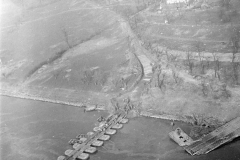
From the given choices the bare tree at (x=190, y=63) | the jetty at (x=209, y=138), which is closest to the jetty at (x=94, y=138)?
the jetty at (x=209, y=138)

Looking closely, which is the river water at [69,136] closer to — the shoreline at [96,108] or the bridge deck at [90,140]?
the shoreline at [96,108]

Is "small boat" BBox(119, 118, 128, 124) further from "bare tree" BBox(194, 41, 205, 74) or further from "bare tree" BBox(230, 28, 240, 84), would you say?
"bare tree" BBox(230, 28, 240, 84)

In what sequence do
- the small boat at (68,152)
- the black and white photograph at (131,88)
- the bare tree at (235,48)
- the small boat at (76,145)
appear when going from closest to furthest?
the black and white photograph at (131,88), the small boat at (68,152), the small boat at (76,145), the bare tree at (235,48)

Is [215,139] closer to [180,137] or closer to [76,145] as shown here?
[180,137]

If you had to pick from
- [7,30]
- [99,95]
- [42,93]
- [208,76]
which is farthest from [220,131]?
[7,30]

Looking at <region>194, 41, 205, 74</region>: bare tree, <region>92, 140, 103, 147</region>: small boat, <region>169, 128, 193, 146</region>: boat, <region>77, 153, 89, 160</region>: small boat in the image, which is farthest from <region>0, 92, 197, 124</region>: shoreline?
<region>194, 41, 205, 74</region>: bare tree

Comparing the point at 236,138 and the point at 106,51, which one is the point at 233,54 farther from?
the point at 106,51
